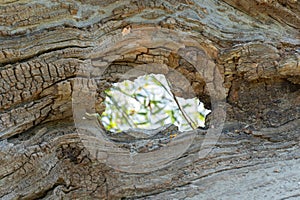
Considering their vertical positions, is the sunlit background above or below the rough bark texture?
below

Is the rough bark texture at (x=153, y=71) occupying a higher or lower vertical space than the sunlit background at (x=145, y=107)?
higher

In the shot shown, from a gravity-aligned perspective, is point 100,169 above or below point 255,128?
below

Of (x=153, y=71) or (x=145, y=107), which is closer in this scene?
(x=153, y=71)

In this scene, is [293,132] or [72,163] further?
[293,132]

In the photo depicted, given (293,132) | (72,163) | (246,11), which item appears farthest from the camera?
(246,11)

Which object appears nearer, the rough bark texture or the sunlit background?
the rough bark texture

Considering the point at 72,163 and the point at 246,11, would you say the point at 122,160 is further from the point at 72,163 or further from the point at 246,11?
the point at 246,11

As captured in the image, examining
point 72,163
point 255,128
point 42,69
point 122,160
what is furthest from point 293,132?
point 42,69

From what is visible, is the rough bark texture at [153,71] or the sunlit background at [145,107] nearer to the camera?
the rough bark texture at [153,71]
